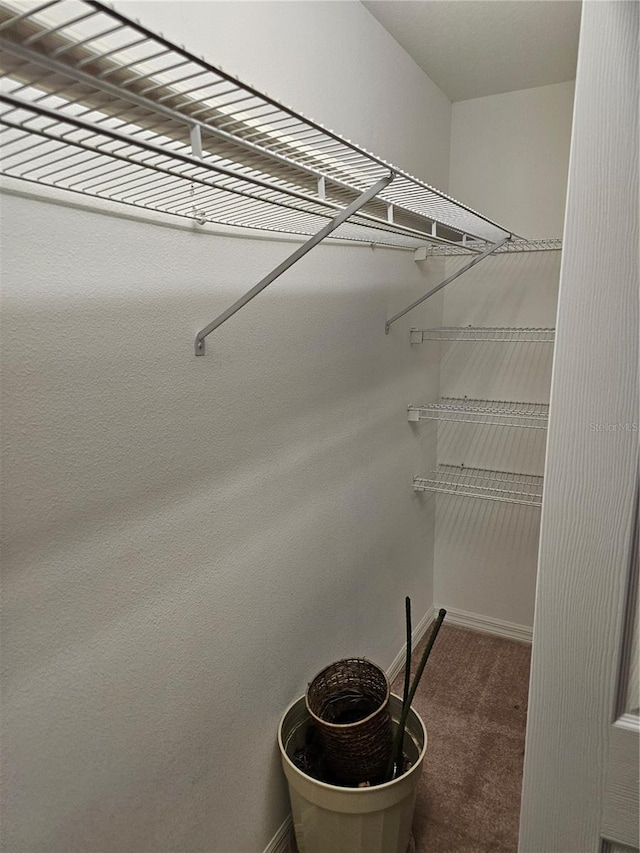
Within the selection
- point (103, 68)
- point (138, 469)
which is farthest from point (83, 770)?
point (103, 68)

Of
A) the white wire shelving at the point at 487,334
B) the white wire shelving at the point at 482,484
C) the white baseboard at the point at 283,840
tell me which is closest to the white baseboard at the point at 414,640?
the white wire shelving at the point at 482,484

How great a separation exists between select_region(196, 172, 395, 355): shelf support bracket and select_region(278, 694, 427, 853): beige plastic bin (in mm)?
1084

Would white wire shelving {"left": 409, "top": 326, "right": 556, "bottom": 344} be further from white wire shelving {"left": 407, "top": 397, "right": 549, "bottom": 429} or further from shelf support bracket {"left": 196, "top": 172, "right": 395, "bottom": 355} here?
shelf support bracket {"left": 196, "top": 172, "right": 395, "bottom": 355}

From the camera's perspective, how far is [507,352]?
2.44 meters

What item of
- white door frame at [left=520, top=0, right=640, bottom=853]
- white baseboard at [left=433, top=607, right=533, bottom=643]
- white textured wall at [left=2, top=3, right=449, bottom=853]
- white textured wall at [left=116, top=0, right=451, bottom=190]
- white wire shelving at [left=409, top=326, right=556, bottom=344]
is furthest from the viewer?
white baseboard at [left=433, top=607, right=533, bottom=643]

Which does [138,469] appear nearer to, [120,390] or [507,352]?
[120,390]

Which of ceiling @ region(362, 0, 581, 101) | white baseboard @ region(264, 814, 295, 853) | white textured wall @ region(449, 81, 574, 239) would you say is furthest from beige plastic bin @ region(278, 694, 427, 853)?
ceiling @ region(362, 0, 581, 101)

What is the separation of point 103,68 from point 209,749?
4.28ft

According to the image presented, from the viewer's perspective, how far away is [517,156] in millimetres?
2305

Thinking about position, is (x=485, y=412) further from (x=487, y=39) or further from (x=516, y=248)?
(x=487, y=39)

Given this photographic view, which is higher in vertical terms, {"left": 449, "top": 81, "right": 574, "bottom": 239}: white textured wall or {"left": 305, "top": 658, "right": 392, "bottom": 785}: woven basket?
{"left": 449, "top": 81, "right": 574, "bottom": 239}: white textured wall

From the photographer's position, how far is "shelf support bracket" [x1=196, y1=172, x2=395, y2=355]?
938 millimetres

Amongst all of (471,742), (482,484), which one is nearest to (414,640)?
(471,742)

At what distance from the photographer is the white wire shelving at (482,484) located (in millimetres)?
2318
